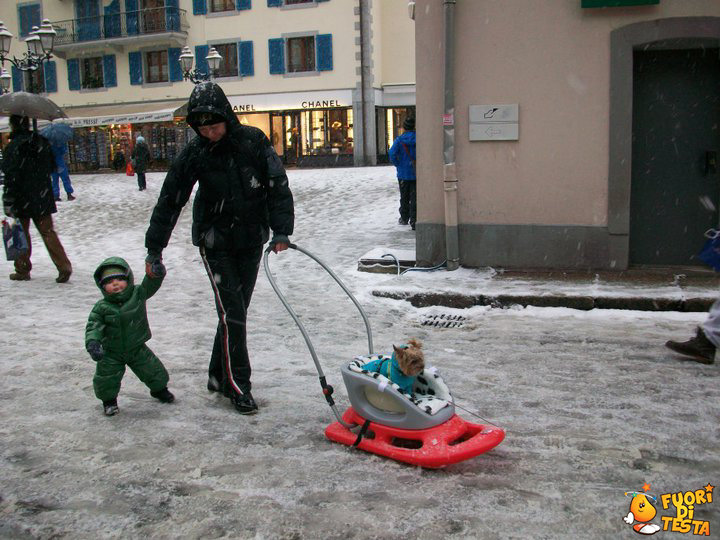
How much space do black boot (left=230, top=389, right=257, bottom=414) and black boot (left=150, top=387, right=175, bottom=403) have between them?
0.47 meters

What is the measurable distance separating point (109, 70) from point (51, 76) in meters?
3.63

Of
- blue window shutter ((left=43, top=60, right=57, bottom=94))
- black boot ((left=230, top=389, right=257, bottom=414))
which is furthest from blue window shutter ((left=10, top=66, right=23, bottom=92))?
black boot ((left=230, top=389, right=257, bottom=414))

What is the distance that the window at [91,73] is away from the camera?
34.8 m

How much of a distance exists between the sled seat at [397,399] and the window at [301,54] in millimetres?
28999

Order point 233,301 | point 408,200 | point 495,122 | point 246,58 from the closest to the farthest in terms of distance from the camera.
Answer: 1. point 233,301
2. point 495,122
3. point 408,200
4. point 246,58

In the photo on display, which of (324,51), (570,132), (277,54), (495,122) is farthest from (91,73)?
(570,132)

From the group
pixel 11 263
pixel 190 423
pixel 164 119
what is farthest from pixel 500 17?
pixel 164 119

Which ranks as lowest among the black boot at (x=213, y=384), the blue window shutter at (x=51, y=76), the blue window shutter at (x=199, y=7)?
the black boot at (x=213, y=384)

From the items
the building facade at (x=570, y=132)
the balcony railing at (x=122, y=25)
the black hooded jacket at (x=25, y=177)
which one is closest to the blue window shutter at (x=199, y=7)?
the balcony railing at (x=122, y=25)

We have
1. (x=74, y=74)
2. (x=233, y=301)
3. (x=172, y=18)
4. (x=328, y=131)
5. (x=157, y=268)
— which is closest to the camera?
(x=157, y=268)

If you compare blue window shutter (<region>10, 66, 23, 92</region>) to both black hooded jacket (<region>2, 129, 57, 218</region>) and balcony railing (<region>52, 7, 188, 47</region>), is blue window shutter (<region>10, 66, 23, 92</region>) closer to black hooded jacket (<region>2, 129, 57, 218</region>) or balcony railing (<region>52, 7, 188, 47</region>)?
balcony railing (<region>52, 7, 188, 47</region>)

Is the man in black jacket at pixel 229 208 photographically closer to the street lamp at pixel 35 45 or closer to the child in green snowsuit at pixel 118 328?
the child in green snowsuit at pixel 118 328

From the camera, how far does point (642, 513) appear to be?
3033 millimetres

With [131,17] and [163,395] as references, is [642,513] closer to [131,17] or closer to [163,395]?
[163,395]
